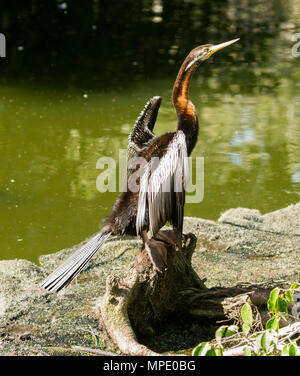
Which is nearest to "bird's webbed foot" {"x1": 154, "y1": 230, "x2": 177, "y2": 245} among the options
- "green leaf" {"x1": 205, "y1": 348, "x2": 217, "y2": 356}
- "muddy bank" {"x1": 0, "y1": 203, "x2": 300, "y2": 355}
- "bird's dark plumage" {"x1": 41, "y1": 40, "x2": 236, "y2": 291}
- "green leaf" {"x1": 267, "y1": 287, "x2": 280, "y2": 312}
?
"bird's dark plumage" {"x1": 41, "y1": 40, "x2": 236, "y2": 291}

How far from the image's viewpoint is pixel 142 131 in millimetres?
3924

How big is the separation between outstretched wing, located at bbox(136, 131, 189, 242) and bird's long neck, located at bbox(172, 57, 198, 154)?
25cm

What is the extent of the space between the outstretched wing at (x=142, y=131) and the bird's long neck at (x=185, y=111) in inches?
11.0

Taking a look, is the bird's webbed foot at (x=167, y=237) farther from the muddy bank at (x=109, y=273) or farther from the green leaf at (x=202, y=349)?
the green leaf at (x=202, y=349)

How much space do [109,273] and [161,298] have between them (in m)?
0.86

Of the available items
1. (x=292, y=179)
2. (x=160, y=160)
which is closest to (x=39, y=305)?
(x=160, y=160)

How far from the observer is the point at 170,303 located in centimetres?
346

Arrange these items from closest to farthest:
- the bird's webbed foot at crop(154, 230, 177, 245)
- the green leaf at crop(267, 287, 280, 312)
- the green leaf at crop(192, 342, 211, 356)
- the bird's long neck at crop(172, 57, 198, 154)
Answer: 1. the green leaf at crop(192, 342, 211, 356)
2. the green leaf at crop(267, 287, 280, 312)
3. the bird's webbed foot at crop(154, 230, 177, 245)
4. the bird's long neck at crop(172, 57, 198, 154)

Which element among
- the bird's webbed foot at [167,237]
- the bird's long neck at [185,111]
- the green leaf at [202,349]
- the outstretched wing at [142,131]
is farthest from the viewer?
the outstretched wing at [142,131]

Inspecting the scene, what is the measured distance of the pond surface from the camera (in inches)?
217

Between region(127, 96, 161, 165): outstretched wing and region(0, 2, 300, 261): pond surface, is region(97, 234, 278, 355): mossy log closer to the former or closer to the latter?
region(127, 96, 161, 165): outstretched wing

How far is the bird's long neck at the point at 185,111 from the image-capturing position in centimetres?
366

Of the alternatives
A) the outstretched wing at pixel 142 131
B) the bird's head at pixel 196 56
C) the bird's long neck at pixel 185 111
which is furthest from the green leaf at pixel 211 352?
the bird's head at pixel 196 56

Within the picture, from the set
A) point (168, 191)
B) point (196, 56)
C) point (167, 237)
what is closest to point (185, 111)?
point (196, 56)
